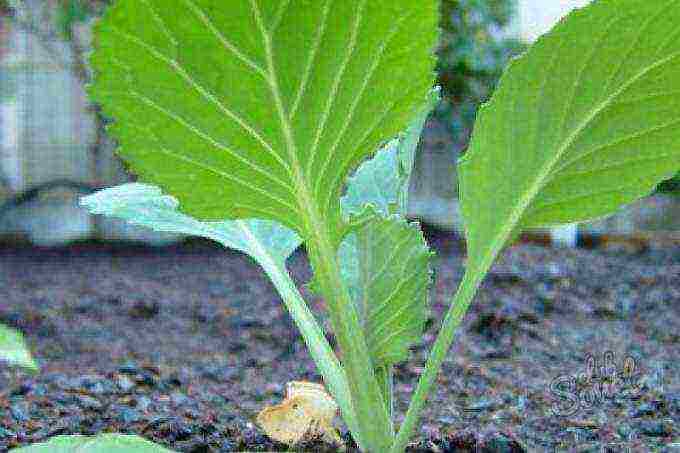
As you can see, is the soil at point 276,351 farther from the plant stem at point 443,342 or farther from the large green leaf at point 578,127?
the large green leaf at point 578,127

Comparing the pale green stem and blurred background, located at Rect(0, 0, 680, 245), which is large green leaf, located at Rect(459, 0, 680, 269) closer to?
the pale green stem

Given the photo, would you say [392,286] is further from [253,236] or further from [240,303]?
[240,303]

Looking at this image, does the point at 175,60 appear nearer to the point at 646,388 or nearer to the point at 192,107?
the point at 192,107

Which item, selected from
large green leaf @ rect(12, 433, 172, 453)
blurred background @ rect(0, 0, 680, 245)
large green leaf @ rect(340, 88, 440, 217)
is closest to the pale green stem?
large green leaf @ rect(340, 88, 440, 217)

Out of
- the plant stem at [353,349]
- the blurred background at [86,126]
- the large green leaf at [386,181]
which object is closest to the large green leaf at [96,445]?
the plant stem at [353,349]

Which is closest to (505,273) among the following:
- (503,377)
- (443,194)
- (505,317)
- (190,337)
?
(505,317)

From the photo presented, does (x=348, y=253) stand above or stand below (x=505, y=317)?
below
